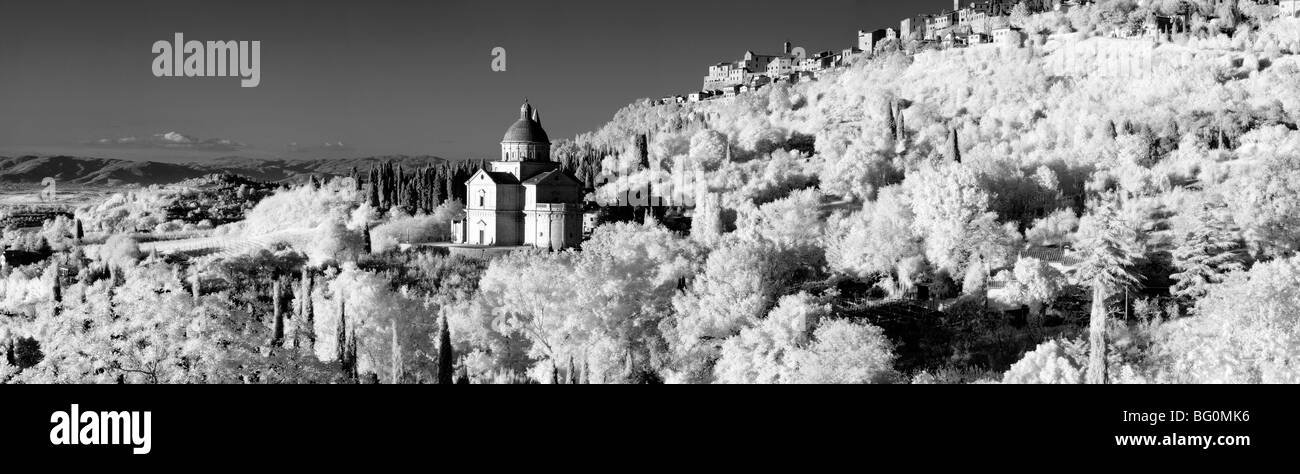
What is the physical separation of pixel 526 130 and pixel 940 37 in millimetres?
74272

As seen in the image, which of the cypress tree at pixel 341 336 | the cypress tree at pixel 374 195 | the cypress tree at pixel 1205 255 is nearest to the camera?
the cypress tree at pixel 341 336

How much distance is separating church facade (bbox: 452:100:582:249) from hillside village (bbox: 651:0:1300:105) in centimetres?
6460

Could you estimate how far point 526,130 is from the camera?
175 ft

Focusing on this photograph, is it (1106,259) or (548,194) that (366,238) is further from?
(1106,259)

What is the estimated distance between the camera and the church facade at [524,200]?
166ft

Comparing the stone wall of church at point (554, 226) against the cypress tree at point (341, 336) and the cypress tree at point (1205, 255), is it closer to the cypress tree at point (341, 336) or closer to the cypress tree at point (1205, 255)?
the cypress tree at point (341, 336)

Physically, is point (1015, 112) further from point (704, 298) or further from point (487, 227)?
point (704, 298)

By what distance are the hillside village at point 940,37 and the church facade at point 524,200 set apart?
212 feet

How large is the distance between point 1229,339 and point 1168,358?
192cm

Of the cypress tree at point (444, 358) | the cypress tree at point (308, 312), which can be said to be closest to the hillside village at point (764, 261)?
the cypress tree at point (444, 358)

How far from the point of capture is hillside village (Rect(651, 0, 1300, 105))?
10031 centimetres

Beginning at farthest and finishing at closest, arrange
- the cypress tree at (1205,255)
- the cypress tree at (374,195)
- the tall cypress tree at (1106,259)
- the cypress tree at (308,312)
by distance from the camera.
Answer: the cypress tree at (374,195)
the cypress tree at (308,312)
the cypress tree at (1205,255)
the tall cypress tree at (1106,259)

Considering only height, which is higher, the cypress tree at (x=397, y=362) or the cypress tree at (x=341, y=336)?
the cypress tree at (x=341, y=336)
